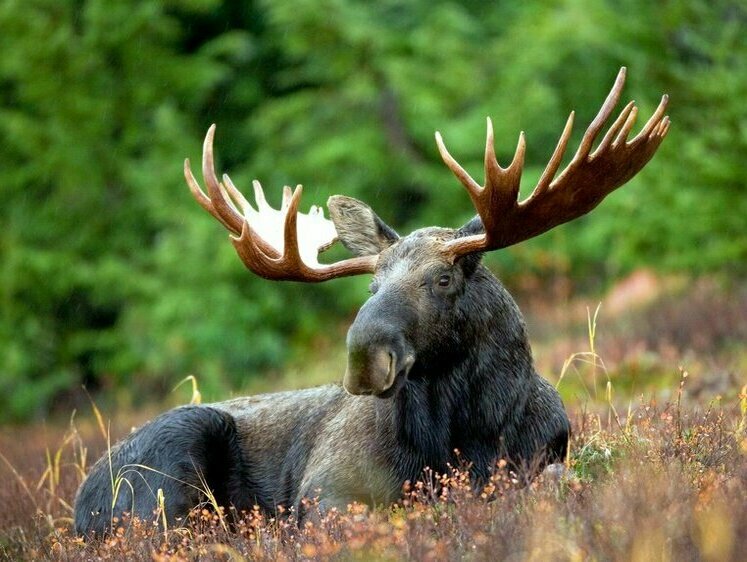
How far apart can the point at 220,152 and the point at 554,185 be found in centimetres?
1711

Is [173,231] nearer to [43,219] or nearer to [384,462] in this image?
[43,219]

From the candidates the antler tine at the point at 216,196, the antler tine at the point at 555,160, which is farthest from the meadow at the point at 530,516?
the antler tine at the point at 216,196

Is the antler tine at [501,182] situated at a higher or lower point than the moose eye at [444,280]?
higher

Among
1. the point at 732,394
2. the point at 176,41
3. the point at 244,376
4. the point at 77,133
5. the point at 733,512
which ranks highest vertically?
the point at 176,41

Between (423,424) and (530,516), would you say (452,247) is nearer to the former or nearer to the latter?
(423,424)

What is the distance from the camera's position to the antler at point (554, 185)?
5.34 m

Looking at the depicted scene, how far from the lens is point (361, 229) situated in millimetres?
6145

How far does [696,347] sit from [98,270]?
1056 cm

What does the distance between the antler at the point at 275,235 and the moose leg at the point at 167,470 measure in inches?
37.0

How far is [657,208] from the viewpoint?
14328 millimetres

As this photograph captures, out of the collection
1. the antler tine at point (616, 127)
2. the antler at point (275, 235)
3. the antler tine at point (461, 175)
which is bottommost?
the antler at point (275, 235)

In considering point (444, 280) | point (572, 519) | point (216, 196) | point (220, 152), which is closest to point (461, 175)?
point (444, 280)

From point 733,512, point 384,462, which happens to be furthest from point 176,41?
point 733,512

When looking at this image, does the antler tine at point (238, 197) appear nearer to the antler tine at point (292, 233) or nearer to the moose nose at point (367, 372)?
the antler tine at point (292, 233)
